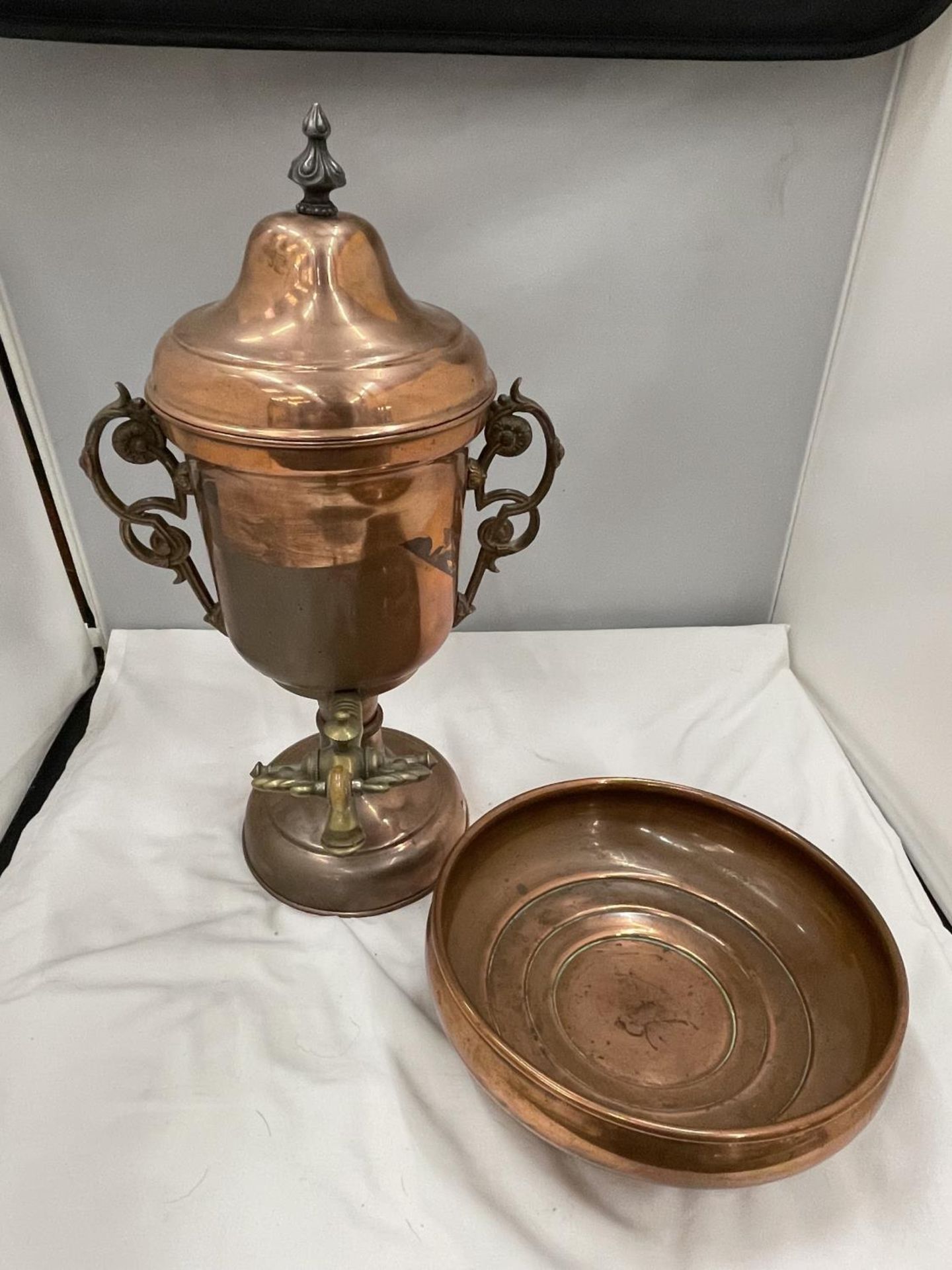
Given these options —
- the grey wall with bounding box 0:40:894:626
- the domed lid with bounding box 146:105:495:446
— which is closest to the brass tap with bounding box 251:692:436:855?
the domed lid with bounding box 146:105:495:446

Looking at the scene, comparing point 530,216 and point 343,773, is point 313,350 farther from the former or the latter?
point 530,216

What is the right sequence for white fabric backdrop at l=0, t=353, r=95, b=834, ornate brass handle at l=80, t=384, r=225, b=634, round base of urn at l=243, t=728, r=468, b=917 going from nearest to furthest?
1. ornate brass handle at l=80, t=384, r=225, b=634
2. round base of urn at l=243, t=728, r=468, b=917
3. white fabric backdrop at l=0, t=353, r=95, b=834

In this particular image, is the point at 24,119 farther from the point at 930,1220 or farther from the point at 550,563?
the point at 930,1220

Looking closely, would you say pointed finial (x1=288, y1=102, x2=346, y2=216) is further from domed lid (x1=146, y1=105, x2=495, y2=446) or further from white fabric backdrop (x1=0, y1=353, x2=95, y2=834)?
white fabric backdrop (x1=0, y1=353, x2=95, y2=834)

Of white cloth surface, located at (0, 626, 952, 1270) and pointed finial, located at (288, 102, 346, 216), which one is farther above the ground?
pointed finial, located at (288, 102, 346, 216)

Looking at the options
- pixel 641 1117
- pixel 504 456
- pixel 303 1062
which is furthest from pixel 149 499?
pixel 641 1117

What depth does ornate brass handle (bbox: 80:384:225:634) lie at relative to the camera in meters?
0.72

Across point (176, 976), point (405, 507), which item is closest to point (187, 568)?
point (405, 507)

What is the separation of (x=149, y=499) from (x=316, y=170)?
1.02ft

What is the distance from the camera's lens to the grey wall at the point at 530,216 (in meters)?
0.93

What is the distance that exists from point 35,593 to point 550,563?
2.23ft

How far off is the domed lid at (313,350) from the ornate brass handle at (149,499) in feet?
0.20

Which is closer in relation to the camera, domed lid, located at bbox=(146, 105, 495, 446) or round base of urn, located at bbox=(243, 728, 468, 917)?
domed lid, located at bbox=(146, 105, 495, 446)

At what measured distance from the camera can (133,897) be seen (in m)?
0.88
